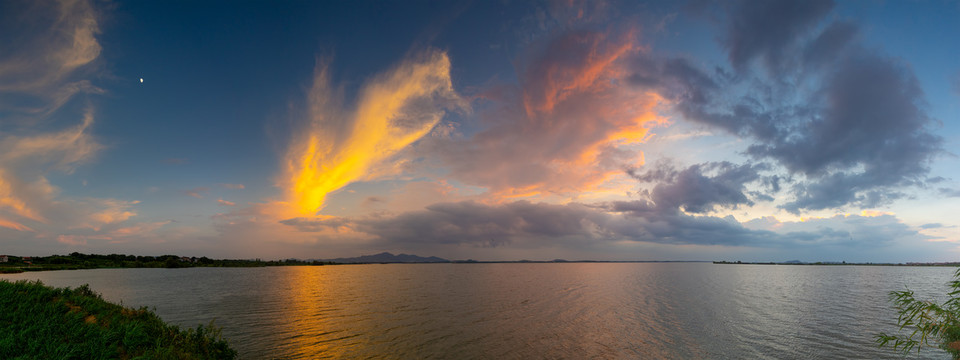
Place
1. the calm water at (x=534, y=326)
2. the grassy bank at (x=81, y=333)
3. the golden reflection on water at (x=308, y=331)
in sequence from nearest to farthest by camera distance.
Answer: the grassy bank at (x=81, y=333)
the golden reflection on water at (x=308, y=331)
the calm water at (x=534, y=326)

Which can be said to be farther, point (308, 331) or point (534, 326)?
point (534, 326)

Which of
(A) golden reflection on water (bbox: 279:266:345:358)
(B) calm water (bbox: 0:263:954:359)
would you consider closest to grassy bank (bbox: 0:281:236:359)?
(A) golden reflection on water (bbox: 279:266:345:358)

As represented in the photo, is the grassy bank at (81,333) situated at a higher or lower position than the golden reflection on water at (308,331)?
higher

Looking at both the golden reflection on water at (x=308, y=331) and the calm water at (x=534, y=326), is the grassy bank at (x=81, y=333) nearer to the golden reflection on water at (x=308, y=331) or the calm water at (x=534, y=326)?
the golden reflection on water at (x=308, y=331)

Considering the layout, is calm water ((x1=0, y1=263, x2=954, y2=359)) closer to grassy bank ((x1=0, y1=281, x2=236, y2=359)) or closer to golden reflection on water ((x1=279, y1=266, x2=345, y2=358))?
golden reflection on water ((x1=279, y1=266, x2=345, y2=358))

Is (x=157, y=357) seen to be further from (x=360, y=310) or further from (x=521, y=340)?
(x=360, y=310)

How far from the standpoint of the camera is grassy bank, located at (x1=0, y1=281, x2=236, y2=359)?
1827 cm

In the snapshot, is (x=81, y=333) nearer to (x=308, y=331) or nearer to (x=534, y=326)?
(x=308, y=331)

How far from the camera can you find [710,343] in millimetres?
35219

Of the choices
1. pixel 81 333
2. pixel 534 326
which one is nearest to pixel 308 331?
pixel 81 333

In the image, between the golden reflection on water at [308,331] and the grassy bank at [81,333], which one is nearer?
the grassy bank at [81,333]

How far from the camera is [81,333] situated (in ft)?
69.8

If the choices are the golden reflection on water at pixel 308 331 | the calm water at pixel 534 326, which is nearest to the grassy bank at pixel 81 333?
the golden reflection on water at pixel 308 331

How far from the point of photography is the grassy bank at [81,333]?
18.3 m
